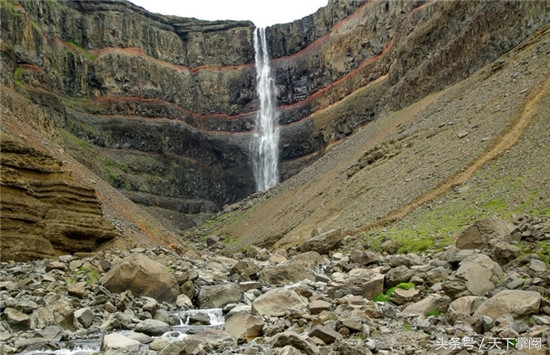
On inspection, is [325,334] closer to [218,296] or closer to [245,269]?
[218,296]

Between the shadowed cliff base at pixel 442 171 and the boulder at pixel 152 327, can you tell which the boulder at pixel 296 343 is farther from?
the shadowed cliff base at pixel 442 171

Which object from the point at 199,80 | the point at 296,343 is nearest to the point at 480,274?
the point at 296,343

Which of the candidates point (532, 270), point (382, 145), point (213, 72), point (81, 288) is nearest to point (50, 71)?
point (213, 72)

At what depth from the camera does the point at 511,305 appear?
10.0 metres

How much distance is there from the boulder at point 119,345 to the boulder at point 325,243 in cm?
1625

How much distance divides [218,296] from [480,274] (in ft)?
26.9

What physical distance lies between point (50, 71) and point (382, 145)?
53.2 metres

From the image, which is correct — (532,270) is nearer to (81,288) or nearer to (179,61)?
(81,288)

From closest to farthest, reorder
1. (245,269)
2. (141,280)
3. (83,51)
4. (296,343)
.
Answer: (296,343) → (141,280) → (245,269) → (83,51)

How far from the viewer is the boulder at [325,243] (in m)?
25.9

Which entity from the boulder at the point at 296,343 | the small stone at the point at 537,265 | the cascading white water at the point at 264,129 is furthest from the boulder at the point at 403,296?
the cascading white water at the point at 264,129

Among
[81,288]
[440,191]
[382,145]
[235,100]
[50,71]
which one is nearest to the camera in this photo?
[81,288]

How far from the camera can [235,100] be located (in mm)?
85188

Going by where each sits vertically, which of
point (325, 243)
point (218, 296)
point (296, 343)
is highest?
point (325, 243)
